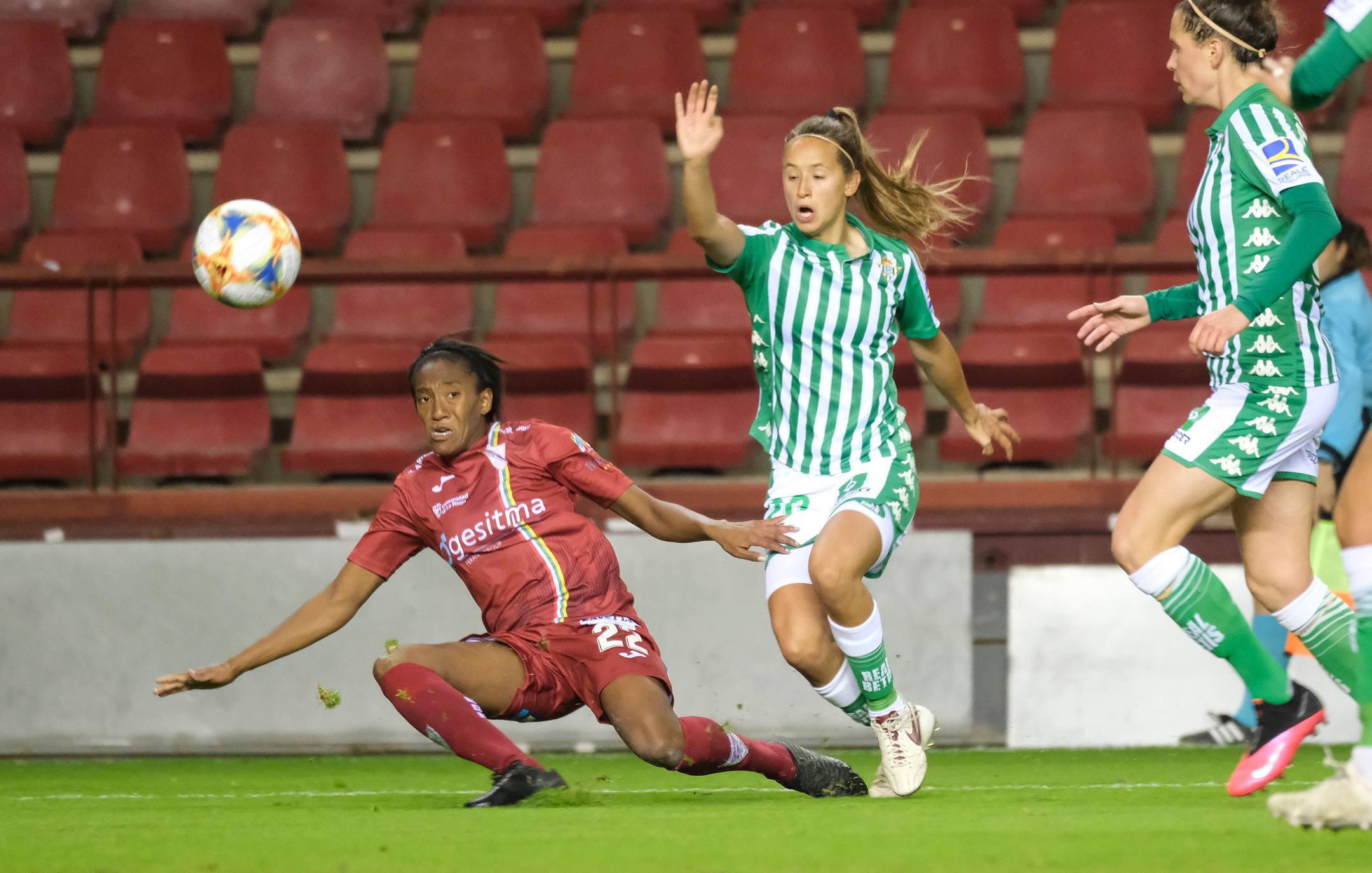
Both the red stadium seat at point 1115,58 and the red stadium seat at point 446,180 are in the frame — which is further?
the red stadium seat at point 1115,58

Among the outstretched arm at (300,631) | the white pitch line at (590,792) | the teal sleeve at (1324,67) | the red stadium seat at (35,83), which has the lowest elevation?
the white pitch line at (590,792)

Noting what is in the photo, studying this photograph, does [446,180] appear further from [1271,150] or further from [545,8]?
[1271,150]

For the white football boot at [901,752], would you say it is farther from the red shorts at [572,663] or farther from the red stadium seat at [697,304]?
the red stadium seat at [697,304]

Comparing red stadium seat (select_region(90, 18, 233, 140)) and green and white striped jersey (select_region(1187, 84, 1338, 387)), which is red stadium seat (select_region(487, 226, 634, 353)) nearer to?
red stadium seat (select_region(90, 18, 233, 140))

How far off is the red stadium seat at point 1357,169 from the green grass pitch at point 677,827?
3816 mm

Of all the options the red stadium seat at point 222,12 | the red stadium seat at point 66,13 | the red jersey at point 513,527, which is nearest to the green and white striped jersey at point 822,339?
the red jersey at point 513,527

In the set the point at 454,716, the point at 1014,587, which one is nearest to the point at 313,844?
the point at 454,716

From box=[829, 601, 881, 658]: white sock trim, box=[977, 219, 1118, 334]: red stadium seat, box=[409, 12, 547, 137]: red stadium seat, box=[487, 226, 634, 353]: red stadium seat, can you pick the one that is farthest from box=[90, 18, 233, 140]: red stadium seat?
box=[829, 601, 881, 658]: white sock trim

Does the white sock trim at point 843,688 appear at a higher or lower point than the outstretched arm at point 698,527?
lower

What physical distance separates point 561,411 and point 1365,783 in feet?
17.1

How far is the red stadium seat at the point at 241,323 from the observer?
871 centimetres

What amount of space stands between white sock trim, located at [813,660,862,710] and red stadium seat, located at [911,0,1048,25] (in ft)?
20.3

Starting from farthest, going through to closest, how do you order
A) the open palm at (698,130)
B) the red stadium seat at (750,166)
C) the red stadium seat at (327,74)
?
the red stadium seat at (327,74) < the red stadium seat at (750,166) < the open palm at (698,130)

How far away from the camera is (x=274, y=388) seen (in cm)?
870
